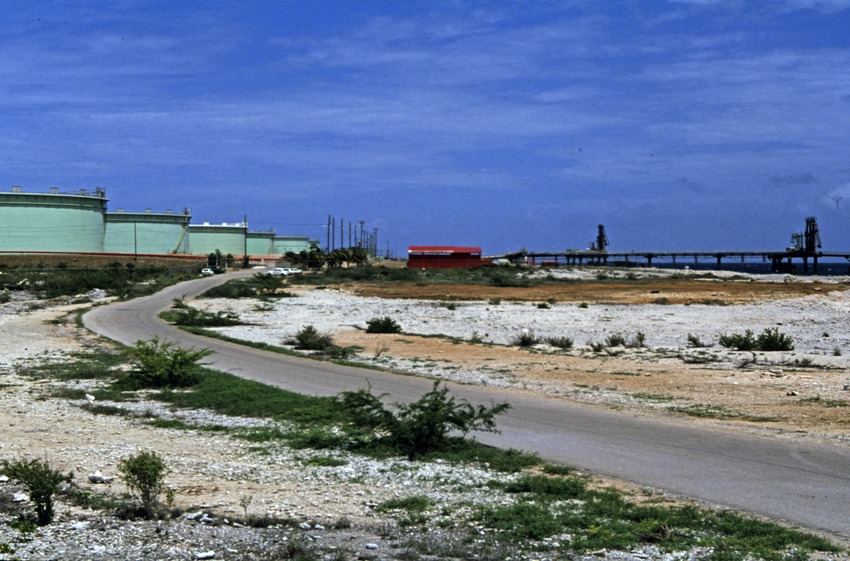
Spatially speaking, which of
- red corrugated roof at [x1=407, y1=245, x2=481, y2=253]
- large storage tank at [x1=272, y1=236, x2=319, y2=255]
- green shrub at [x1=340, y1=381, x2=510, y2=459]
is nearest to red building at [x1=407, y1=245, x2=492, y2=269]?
red corrugated roof at [x1=407, y1=245, x2=481, y2=253]

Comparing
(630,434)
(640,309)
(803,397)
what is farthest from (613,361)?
(640,309)

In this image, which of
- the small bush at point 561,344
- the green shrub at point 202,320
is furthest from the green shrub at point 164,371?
the green shrub at point 202,320

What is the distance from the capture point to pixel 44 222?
9588cm

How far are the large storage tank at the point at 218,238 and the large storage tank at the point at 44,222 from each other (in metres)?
34.3

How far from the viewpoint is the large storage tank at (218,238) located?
135 m

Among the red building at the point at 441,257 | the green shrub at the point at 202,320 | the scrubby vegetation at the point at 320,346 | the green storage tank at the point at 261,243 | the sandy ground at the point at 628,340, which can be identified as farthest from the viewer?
the green storage tank at the point at 261,243

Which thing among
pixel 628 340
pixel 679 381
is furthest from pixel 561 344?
pixel 679 381

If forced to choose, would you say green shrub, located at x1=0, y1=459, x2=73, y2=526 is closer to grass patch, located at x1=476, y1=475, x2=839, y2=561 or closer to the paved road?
grass patch, located at x1=476, y1=475, x2=839, y2=561

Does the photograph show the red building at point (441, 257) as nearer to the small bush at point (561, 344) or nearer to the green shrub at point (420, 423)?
the small bush at point (561, 344)

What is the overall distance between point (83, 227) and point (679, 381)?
89618 millimetres

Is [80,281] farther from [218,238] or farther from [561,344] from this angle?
[218,238]

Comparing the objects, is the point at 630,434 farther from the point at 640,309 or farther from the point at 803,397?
the point at 640,309

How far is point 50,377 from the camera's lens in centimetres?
2070

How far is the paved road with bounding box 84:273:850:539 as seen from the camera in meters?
9.17
